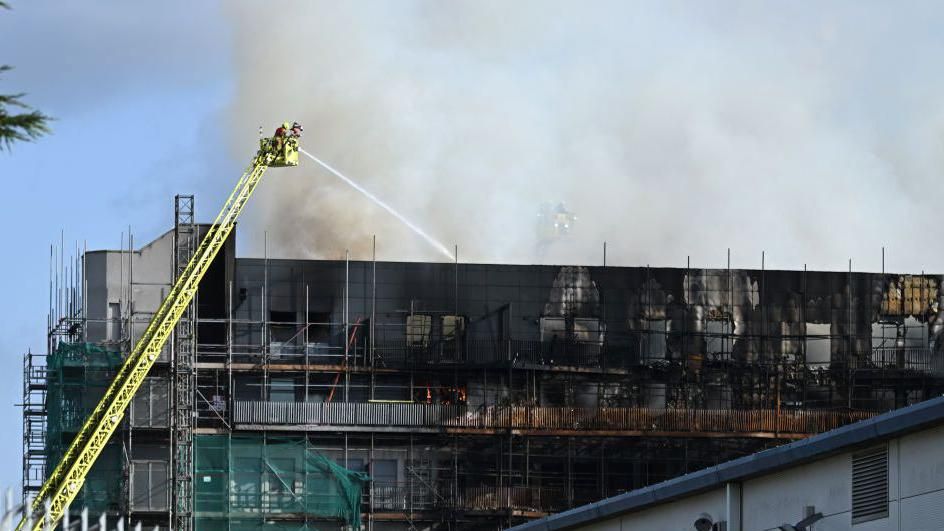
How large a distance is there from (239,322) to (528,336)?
1496 cm

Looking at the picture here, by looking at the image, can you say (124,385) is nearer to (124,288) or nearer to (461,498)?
(124,288)

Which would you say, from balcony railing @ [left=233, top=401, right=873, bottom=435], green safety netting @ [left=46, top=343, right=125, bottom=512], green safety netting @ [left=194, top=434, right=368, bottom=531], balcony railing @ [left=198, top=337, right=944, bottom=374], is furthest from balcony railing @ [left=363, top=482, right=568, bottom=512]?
green safety netting @ [left=46, top=343, right=125, bottom=512]

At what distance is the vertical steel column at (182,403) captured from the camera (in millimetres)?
105375

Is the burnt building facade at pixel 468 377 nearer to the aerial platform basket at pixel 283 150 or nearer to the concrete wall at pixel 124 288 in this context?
the concrete wall at pixel 124 288

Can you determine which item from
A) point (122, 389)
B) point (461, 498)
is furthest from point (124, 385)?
point (461, 498)

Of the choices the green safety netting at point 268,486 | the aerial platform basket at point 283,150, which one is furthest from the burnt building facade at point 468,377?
the aerial platform basket at point 283,150

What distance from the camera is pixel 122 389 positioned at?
347 feet

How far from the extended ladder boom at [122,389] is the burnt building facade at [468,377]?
1325 millimetres

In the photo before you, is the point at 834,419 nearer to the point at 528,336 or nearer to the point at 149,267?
the point at 528,336

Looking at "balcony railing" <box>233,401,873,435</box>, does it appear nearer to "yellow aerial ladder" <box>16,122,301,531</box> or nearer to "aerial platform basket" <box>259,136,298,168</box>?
"yellow aerial ladder" <box>16,122,301,531</box>

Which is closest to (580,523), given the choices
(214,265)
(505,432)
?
(505,432)

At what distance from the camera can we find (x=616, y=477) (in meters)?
112

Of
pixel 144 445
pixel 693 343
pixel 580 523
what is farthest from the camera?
pixel 693 343

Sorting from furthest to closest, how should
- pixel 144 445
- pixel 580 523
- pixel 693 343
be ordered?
pixel 693 343 → pixel 144 445 → pixel 580 523
